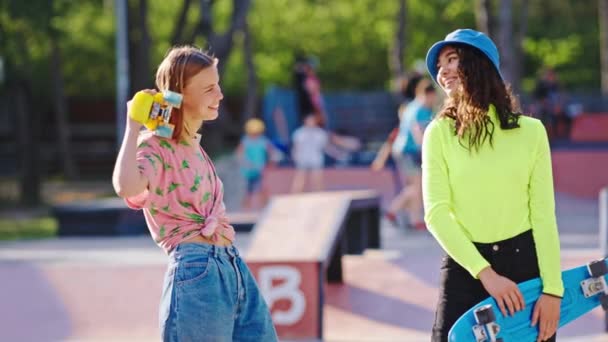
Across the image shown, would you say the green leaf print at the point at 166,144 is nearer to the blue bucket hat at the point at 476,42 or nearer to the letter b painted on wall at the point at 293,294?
the blue bucket hat at the point at 476,42

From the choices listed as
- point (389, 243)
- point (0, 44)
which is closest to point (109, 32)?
point (0, 44)

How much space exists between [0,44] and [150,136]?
24.2m

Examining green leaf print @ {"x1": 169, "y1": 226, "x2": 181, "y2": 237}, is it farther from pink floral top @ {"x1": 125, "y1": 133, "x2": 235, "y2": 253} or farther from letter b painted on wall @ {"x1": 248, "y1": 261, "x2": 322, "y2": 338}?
letter b painted on wall @ {"x1": 248, "y1": 261, "x2": 322, "y2": 338}

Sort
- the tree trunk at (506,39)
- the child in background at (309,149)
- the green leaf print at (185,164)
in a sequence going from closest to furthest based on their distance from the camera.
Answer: the green leaf print at (185,164) < the child in background at (309,149) < the tree trunk at (506,39)

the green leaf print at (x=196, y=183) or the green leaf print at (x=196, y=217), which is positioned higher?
the green leaf print at (x=196, y=183)

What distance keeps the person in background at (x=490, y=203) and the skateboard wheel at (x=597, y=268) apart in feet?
0.52

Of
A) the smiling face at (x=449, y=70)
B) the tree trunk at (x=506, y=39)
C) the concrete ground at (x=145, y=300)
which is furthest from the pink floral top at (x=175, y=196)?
the tree trunk at (x=506, y=39)

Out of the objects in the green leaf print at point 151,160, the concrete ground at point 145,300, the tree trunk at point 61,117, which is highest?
the green leaf print at point 151,160

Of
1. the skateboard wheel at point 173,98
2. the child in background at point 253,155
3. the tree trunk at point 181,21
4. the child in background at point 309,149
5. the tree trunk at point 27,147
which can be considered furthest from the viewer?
the tree trunk at point 181,21

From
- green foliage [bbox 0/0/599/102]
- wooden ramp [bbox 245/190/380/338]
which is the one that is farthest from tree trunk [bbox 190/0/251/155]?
green foliage [bbox 0/0/599/102]

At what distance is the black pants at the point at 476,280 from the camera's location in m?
4.00

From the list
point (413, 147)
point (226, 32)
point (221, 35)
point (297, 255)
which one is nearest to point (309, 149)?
point (413, 147)

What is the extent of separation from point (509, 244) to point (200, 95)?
1151mm

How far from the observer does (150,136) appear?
404 cm
